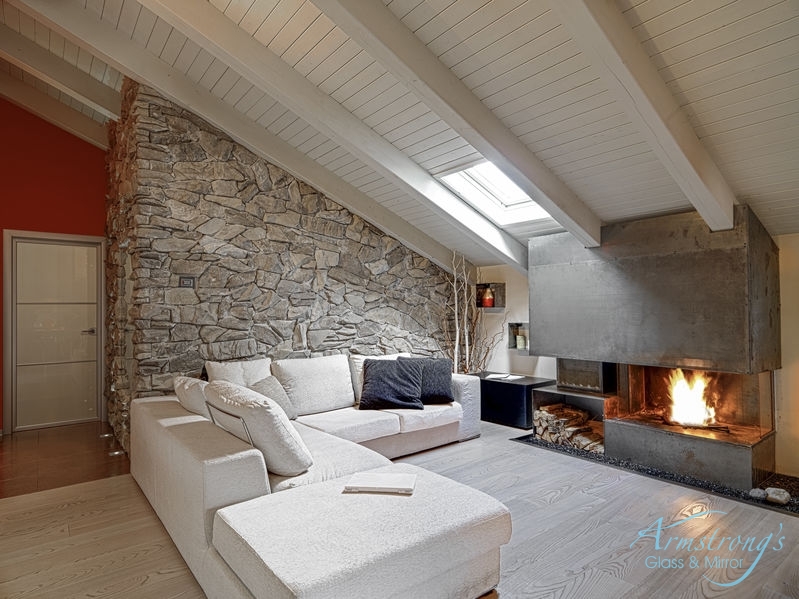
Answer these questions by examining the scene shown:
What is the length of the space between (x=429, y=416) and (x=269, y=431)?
1.92 metres

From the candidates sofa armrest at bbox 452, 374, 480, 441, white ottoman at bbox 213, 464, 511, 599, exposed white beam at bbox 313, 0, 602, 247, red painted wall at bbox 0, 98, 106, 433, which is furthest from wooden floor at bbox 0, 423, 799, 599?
red painted wall at bbox 0, 98, 106, 433

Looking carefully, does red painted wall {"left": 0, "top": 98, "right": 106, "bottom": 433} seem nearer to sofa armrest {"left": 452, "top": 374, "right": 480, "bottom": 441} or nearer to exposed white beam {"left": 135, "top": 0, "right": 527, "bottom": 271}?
exposed white beam {"left": 135, "top": 0, "right": 527, "bottom": 271}

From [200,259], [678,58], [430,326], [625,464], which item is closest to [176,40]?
[200,259]

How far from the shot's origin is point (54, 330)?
5.00m

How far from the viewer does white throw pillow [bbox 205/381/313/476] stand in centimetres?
226

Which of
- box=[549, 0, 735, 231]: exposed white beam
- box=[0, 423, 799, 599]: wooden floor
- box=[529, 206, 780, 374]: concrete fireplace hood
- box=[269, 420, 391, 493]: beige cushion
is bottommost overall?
box=[0, 423, 799, 599]: wooden floor

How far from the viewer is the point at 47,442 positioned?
443cm

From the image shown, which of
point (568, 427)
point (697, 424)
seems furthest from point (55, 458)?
point (697, 424)

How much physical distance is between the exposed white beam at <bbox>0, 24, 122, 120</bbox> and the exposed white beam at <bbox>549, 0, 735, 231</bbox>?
4.02 metres

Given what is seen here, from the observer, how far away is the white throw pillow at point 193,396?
293cm

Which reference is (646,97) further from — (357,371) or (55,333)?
(55,333)

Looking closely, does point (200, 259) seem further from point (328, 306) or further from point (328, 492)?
point (328, 492)

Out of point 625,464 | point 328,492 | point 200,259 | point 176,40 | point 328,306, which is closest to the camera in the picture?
point 328,492

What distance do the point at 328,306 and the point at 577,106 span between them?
2.86 m
